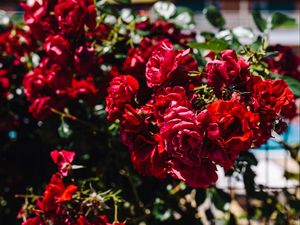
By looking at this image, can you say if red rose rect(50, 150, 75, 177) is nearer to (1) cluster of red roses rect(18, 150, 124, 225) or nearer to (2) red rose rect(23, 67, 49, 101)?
(1) cluster of red roses rect(18, 150, 124, 225)

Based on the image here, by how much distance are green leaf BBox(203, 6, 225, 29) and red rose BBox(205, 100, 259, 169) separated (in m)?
0.68

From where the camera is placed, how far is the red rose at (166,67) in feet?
2.88

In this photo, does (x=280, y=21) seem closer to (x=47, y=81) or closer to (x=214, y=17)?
(x=214, y=17)

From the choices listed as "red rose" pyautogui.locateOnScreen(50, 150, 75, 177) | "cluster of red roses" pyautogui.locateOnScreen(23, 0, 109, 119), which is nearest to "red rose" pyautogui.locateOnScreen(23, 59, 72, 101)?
"cluster of red roses" pyautogui.locateOnScreen(23, 0, 109, 119)

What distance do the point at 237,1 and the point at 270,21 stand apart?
15932 millimetres

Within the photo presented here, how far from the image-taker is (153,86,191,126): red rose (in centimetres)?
81

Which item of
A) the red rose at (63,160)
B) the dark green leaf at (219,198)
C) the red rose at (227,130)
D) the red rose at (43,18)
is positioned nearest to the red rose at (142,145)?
the red rose at (227,130)

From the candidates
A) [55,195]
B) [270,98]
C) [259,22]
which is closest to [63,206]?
[55,195]

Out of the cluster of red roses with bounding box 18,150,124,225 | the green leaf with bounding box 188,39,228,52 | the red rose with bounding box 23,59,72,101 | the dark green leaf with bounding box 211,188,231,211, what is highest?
the green leaf with bounding box 188,39,228,52

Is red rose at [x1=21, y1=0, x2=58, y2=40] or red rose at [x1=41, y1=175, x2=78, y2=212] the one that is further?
red rose at [x1=21, y1=0, x2=58, y2=40]

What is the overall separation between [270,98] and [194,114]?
147 mm

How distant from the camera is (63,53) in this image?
1146 mm

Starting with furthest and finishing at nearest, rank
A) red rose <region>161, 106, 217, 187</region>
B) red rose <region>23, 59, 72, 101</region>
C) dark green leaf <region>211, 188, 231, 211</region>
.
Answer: dark green leaf <region>211, 188, 231, 211</region>, red rose <region>23, 59, 72, 101</region>, red rose <region>161, 106, 217, 187</region>

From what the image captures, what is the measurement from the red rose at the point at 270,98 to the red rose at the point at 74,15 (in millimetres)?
422
